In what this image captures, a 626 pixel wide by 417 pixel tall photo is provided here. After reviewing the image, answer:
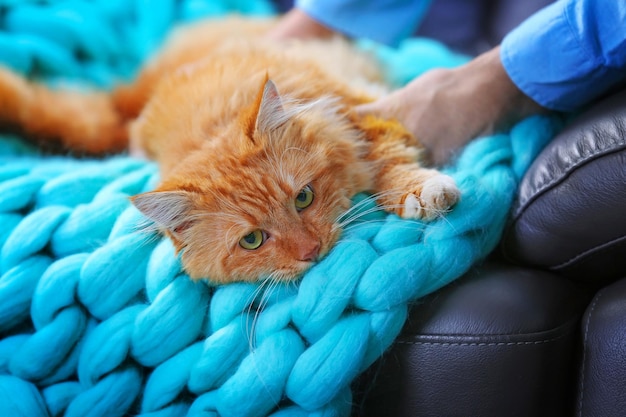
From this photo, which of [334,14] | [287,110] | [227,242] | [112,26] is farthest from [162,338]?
[112,26]

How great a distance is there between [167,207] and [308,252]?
266mm

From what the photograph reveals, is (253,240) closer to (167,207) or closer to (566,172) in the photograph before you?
(167,207)

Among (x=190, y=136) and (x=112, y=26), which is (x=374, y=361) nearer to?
(x=190, y=136)

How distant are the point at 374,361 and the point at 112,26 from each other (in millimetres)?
1650

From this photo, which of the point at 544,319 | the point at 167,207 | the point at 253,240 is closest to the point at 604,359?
the point at 544,319

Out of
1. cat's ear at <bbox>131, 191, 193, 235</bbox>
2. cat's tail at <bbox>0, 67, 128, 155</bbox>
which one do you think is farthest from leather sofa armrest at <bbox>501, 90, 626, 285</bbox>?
cat's tail at <bbox>0, 67, 128, 155</bbox>

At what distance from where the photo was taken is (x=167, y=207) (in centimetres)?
96

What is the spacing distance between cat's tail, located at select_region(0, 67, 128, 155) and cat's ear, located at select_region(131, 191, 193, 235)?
0.67 meters

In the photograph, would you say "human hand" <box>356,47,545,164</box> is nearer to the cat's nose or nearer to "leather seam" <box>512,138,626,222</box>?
"leather seam" <box>512,138,626,222</box>

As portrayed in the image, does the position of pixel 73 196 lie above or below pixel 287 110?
below

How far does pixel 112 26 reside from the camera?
6.48ft

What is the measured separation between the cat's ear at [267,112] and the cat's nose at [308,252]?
24cm

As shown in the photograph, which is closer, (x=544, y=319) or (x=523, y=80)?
(x=544, y=319)

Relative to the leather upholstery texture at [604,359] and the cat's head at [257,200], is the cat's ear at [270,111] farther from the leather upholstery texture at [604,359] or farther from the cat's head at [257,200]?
the leather upholstery texture at [604,359]
